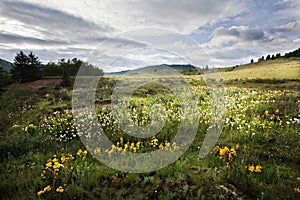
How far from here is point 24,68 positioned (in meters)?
29.1

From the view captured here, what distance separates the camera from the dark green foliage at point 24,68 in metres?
28.5

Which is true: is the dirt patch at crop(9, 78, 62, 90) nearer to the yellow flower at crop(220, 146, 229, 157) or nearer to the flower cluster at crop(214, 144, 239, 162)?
the flower cluster at crop(214, 144, 239, 162)

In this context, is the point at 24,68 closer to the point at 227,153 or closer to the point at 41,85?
the point at 41,85

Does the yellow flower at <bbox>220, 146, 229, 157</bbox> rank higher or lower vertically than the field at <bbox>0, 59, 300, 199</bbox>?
higher

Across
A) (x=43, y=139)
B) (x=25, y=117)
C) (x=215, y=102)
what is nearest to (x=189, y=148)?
(x=43, y=139)

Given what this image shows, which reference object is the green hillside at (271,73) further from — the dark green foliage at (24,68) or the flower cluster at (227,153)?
the flower cluster at (227,153)

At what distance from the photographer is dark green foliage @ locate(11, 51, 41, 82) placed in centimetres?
2855

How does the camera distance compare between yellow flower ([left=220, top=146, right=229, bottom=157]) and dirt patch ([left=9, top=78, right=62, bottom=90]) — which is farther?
dirt patch ([left=9, top=78, right=62, bottom=90])

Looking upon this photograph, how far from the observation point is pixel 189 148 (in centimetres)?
583

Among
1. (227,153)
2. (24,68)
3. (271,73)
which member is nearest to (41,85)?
(24,68)

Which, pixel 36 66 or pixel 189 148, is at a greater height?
pixel 36 66

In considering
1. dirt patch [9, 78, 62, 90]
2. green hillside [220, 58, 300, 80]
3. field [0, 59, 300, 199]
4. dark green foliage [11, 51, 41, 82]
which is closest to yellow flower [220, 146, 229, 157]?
field [0, 59, 300, 199]

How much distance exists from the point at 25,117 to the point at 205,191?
30.9 feet

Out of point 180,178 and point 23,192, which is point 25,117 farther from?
point 180,178
